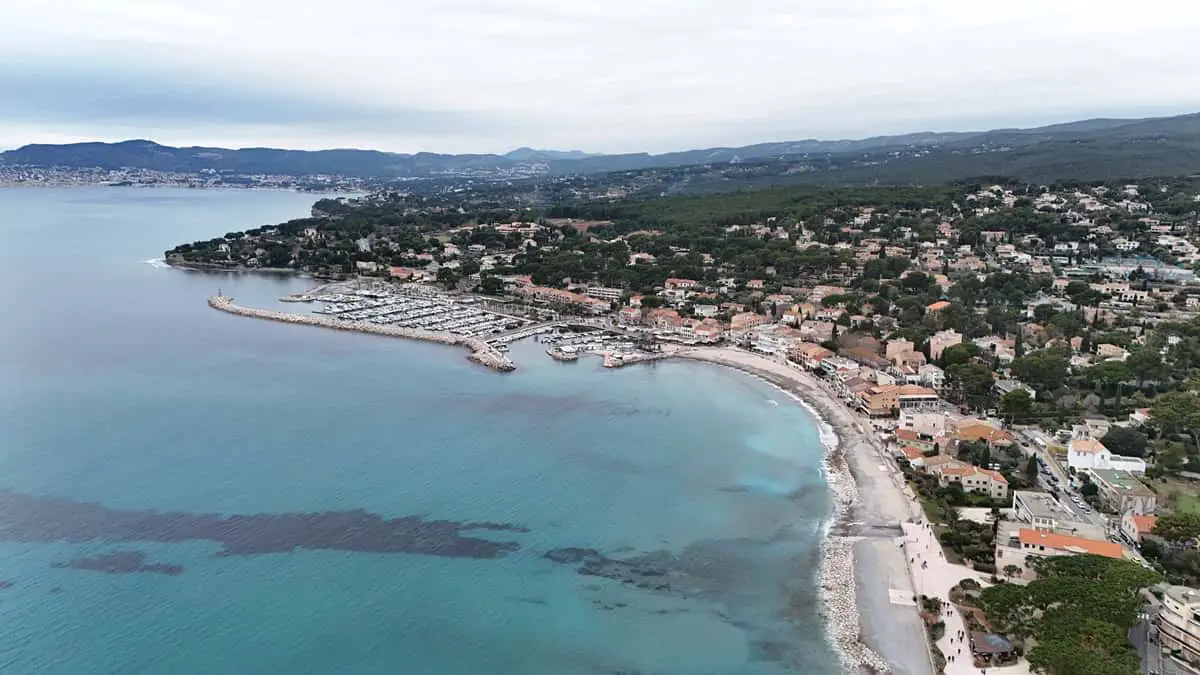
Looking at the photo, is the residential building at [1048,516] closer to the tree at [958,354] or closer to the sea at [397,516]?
the sea at [397,516]

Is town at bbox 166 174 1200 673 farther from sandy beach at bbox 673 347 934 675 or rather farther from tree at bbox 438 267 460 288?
sandy beach at bbox 673 347 934 675

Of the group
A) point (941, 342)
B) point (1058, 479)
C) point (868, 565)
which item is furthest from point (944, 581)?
point (941, 342)

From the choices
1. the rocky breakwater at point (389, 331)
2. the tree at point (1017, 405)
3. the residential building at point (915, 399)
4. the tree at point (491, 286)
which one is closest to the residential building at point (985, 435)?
the tree at point (1017, 405)

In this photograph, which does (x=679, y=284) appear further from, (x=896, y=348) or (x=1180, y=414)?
(x=1180, y=414)

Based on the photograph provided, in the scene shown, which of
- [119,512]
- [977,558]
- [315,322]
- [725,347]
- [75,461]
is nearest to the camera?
[977,558]

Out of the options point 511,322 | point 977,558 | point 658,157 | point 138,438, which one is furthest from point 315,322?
point 658,157

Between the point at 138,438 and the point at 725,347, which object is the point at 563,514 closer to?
the point at 138,438

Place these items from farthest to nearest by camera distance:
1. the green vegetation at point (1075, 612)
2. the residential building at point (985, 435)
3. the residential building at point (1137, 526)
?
the residential building at point (985, 435), the residential building at point (1137, 526), the green vegetation at point (1075, 612)
